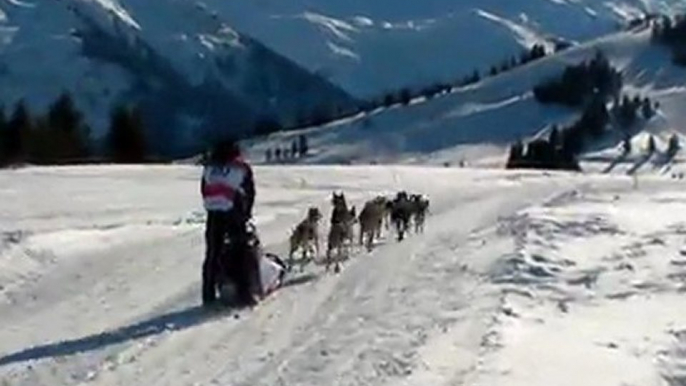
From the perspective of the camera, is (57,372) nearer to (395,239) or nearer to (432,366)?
(432,366)

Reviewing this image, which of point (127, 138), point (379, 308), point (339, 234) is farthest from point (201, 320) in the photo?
point (127, 138)

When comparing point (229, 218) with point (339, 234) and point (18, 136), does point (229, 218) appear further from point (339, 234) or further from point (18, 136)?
point (18, 136)

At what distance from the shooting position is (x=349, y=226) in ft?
77.0

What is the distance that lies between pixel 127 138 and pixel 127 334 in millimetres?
61613

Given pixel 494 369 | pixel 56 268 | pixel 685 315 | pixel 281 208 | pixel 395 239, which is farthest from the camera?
pixel 281 208

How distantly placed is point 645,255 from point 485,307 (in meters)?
5.83

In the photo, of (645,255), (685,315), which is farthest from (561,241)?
(685,315)

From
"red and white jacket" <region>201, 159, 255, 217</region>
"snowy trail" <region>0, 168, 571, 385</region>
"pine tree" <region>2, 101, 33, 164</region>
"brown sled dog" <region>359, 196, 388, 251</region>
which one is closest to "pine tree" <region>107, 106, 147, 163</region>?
"pine tree" <region>2, 101, 33, 164</region>

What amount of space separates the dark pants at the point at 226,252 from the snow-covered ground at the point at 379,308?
1.58 feet

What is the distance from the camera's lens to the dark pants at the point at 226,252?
60.4ft

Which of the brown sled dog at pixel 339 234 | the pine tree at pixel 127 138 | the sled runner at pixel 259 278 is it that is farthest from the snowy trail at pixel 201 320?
the pine tree at pixel 127 138

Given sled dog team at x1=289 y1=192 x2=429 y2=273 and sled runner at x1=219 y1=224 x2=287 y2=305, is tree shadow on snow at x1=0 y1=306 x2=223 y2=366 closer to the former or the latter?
sled runner at x1=219 y1=224 x2=287 y2=305

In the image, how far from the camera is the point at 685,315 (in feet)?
56.9

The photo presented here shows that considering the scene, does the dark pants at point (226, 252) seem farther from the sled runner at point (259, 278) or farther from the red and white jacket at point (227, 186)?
the red and white jacket at point (227, 186)
